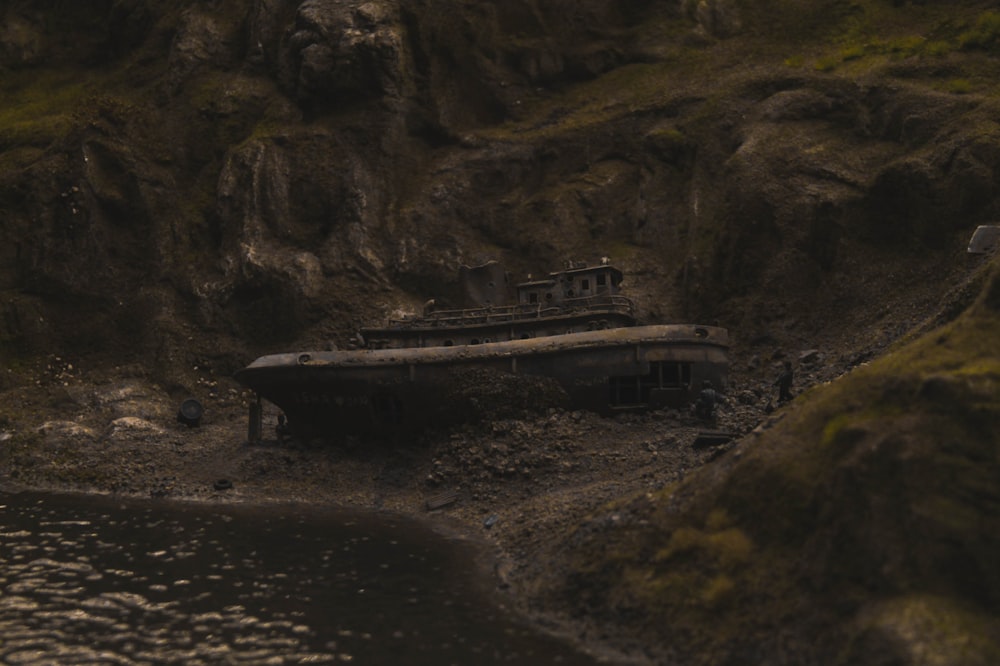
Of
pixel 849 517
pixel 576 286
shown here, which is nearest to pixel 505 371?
pixel 576 286

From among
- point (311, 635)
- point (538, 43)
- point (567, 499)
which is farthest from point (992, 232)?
point (538, 43)

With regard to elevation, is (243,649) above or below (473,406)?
below

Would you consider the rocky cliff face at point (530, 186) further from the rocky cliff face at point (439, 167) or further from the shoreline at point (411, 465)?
the shoreline at point (411, 465)

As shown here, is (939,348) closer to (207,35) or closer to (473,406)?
(473,406)

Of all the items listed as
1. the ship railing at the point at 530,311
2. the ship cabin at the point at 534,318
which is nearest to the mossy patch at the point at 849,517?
the ship cabin at the point at 534,318

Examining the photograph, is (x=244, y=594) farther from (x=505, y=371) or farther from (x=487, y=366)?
(x=505, y=371)
